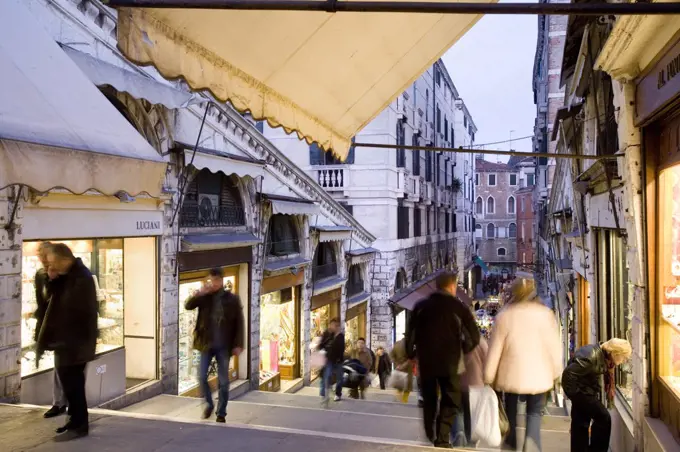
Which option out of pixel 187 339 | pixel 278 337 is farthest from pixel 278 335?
pixel 187 339

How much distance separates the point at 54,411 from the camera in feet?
17.7

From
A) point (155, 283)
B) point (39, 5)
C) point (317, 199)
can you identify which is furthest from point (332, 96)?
point (317, 199)

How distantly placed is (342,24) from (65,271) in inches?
120

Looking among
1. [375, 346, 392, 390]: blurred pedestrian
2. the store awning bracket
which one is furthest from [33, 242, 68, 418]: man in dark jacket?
[375, 346, 392, 390]: blurred pedestrian

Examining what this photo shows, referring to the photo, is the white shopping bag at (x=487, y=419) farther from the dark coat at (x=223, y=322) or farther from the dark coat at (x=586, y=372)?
the dark coat at (x=223, y=322)

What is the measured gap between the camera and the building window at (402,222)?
23.4 m

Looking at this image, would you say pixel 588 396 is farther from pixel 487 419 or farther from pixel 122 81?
pixel 122 81

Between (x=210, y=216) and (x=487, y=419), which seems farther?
Result: (x=210, y=216)

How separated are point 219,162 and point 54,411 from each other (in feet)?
18.2

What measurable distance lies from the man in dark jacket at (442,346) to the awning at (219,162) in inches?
233

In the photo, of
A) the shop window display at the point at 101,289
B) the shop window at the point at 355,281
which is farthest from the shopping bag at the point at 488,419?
the shop window at the point at 355,281

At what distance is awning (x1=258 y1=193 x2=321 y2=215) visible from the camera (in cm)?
1264

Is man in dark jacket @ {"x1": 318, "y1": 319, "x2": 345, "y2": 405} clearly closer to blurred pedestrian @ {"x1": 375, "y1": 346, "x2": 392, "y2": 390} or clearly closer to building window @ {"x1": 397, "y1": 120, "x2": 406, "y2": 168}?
blurred pedestrian @ {"x1": 375, "y1": 346, "x2": 392, "y2": 390}

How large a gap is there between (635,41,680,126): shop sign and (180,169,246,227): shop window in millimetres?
7253
